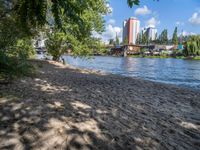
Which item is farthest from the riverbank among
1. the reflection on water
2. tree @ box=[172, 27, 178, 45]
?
tree @ box=[172, 27, 178, 45]

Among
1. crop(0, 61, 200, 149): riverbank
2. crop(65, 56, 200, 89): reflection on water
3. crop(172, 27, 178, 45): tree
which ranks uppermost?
crop(172, 27, 178, 45): tree

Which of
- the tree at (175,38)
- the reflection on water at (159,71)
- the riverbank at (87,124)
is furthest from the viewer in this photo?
the tree at (175,38)

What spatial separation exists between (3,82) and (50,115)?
3.43 metres

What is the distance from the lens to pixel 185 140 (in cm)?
493

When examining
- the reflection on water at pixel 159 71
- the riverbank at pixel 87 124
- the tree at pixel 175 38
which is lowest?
the reflection on water at pixel 159 71

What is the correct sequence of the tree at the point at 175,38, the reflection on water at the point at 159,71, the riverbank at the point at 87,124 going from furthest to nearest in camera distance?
1. the tree at the point at 175,38
2. the reflection on water at the point at 159,71
3. the riverbank at the point at 87,124

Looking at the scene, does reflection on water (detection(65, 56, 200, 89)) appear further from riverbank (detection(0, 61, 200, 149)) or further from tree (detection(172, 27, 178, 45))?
tree (detection(172, 27, 178, 45))

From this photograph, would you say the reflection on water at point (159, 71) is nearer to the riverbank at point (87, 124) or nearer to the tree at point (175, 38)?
the riverbank at point (87, 124)

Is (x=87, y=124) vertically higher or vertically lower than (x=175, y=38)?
lower

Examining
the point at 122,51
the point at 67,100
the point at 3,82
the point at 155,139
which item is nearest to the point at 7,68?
the point at 3,82

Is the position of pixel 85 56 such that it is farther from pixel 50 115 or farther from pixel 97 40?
pixel 50 115

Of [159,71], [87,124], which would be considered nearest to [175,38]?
[159,71]

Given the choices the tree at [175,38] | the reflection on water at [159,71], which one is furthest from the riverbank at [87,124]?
the tree at [175,38]

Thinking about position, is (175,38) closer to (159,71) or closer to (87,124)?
(159,71)
